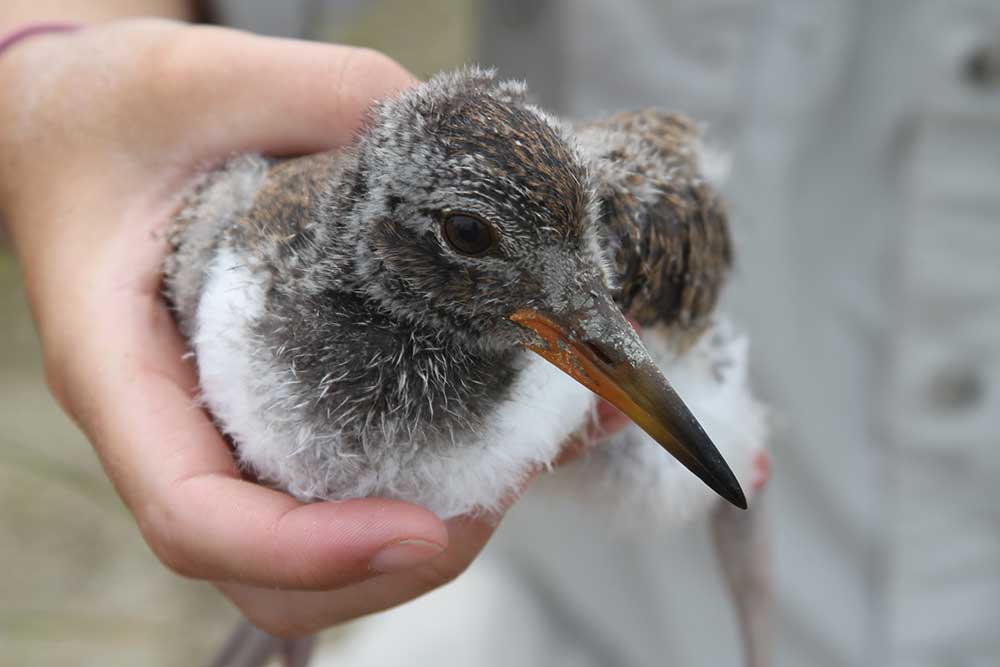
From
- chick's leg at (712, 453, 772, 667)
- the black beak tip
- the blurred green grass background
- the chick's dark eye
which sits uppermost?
the chick's dark eye

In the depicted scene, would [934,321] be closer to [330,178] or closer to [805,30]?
[805,30]

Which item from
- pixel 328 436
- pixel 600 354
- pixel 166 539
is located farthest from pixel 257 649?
pixel 600 354

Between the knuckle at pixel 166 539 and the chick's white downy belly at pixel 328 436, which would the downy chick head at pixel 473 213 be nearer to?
the chick's white downy belly at pixel 328 436

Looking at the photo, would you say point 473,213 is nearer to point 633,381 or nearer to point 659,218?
point 633,381

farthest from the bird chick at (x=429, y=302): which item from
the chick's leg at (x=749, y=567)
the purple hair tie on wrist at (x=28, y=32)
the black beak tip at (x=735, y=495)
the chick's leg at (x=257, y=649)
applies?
the chick's leg at (x=257, y=649)

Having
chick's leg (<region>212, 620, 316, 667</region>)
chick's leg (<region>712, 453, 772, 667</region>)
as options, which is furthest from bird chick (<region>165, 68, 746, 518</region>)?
chick's leg (<region>212, 620, 316, 667</region>)

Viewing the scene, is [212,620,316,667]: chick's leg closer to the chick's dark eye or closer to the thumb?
the thumb

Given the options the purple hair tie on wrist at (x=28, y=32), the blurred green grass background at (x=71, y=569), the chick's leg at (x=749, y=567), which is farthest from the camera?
the blurred green grass background at (x=71, y=569)

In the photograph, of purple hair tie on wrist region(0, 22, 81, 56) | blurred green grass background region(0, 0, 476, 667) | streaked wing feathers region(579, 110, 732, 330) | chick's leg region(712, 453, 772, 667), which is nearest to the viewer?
streaked wing feathers region(579, 110, 732, 330)
